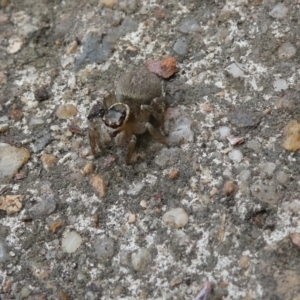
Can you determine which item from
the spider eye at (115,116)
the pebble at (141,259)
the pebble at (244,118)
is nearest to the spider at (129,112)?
the spider eye at (115,116)

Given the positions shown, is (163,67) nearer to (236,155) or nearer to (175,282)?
(236,155)

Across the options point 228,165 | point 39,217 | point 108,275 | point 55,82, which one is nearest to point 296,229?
Result: point 228,165

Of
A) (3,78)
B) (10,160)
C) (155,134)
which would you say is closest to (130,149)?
(155,134)

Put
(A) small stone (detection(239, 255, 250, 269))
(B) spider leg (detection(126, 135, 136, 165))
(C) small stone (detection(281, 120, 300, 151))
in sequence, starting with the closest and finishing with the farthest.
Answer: (A) small stone (detection(239, 255, 250, 269)) → (C) small stone (detection(281, 120, 300, 151)) → (B) spider leg (detection(126, 135, 136, 165))

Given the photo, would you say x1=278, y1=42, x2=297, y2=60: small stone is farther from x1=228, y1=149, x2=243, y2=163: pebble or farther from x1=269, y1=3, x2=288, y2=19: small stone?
x1=228, y1=149, x2=243, y2=163: pebble

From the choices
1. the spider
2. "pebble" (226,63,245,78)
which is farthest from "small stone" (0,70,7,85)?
"pebble" (226,63,245,78)
